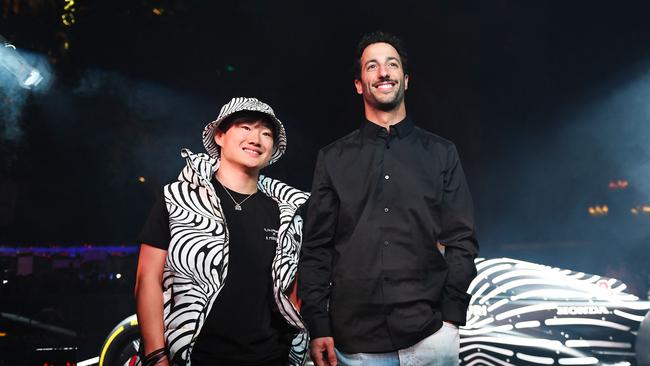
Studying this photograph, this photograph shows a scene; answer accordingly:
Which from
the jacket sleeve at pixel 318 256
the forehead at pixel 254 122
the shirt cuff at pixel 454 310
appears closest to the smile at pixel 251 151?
the forehead at pixel 254 122

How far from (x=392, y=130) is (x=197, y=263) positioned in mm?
1105

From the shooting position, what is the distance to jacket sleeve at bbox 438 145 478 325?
7.00ft

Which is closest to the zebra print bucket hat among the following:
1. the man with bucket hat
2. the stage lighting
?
the man with bucket hat

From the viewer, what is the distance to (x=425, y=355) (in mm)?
2055

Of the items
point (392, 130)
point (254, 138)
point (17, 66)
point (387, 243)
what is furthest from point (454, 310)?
point (17, 66)

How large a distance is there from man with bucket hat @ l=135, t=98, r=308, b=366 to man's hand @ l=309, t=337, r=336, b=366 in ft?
0.68

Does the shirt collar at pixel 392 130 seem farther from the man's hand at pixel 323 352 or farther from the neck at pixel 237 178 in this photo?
the man's hand at pixel 323 352

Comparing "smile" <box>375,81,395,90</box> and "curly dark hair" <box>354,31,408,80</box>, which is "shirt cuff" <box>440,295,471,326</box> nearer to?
"smile" <box>375,81,395,90</box>

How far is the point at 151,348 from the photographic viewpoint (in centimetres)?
216

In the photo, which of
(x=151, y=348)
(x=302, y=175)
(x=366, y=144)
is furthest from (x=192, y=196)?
(x=302, y=175)

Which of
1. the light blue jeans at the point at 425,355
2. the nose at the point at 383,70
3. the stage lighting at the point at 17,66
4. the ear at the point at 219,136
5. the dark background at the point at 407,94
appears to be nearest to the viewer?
the light blue jeans at the point at 425,355

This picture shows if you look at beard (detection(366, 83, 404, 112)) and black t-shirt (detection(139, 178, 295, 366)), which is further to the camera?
beard (detection(366, 83, 404, 112))

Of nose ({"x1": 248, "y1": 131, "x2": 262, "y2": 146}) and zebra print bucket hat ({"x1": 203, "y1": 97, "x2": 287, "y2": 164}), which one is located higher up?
zebra print bucket hat ({"x1": 203, "y1": 97, "x2": 287, "y2": 164})

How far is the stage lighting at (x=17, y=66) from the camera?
957 centimetres
